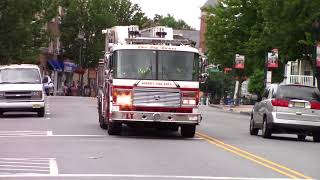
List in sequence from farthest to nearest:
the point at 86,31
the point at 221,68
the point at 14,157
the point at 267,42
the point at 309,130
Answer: the point at 86,31 → the point at 221,68 → the point at 267,42 → the point at 309,130 → the point at 14,157

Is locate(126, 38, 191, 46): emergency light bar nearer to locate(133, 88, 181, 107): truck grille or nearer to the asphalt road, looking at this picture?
locate(133, 88, 181, 107): truck grille

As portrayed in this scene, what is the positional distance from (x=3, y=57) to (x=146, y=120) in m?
32.4

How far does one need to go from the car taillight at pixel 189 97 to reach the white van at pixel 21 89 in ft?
36.6

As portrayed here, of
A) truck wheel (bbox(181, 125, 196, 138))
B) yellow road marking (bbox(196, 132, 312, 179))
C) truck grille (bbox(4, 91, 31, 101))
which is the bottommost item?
yellow road marking (bbox(196, 132, 312, 179))

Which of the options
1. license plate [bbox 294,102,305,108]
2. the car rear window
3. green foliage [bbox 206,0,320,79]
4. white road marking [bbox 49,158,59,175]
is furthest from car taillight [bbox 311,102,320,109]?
green foliage [bbox 206,0,320,79]

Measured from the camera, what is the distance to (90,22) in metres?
85.5

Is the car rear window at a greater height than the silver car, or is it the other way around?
the car rear window

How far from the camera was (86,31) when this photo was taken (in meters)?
86.5

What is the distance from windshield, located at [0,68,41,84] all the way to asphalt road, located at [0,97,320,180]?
22.2 ft

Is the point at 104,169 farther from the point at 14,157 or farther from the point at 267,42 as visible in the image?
the point at 267,42

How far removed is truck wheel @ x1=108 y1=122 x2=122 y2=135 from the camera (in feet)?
68.3

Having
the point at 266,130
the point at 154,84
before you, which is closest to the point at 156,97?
the point at 154,84

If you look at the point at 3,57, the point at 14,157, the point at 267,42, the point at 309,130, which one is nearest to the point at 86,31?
the point at 3,57

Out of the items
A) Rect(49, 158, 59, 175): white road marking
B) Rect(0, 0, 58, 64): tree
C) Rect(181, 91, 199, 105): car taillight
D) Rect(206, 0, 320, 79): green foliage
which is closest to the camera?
Rect(49, 158, 59, 175): white road marking
